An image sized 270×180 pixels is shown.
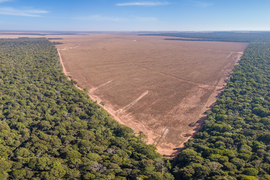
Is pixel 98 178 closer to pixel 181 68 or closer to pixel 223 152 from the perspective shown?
A: pixel 223 152

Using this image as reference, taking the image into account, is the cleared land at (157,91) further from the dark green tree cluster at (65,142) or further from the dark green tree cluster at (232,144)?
the dark green tree cluster at (65,142)

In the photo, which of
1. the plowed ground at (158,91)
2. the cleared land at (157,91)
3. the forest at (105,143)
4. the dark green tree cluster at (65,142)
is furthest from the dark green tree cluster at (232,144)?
the cleared land at (157,91)

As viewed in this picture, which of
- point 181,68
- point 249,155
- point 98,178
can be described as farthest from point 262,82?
point 98,178

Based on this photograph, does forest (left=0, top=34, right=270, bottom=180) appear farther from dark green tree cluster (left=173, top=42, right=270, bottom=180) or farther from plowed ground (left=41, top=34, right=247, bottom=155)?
plowed ground (left=41, top=34, right=247, bottom=155)

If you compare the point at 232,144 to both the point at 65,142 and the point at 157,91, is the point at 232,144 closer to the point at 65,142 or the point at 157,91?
the point at 65,142

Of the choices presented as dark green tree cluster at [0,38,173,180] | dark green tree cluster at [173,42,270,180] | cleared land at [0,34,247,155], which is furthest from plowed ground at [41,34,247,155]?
dark green tree cluster at [0,38,173,180]

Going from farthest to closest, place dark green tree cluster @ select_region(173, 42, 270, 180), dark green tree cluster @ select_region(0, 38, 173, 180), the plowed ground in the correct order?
the plowed ground < dark green tree cluster @ select_region(173, 42, 270, 180) < dark green tree cluster @ select_region(0, 38, 173, 180)
